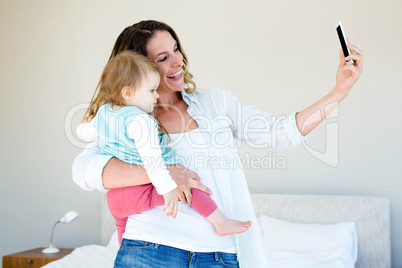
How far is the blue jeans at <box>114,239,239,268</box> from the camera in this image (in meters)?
1.32

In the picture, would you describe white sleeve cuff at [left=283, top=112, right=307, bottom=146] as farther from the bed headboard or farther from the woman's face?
A: the bed headboard

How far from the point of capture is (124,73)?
1.46 meters

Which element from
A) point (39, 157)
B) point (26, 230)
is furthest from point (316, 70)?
point (26, 230)

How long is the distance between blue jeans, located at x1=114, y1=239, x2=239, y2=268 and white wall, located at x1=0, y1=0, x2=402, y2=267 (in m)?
2.06

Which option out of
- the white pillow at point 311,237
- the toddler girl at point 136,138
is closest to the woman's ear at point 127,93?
the toddler girl at point 136,138

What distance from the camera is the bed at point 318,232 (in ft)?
9.48

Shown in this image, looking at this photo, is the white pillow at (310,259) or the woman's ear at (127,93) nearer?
the woman's ear at (127,93)

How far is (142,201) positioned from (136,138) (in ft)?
0.60

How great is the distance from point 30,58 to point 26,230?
55.3 inches

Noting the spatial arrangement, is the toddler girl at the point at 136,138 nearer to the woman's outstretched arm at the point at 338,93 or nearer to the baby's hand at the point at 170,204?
the baby's hand at the point at 170,204

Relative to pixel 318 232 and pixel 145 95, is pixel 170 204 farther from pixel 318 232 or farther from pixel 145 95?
pixel 318 232

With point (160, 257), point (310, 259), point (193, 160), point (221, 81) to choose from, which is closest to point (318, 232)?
point (310, 259)

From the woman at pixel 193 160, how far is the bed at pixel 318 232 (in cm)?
138

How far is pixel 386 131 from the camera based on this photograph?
314 centimetres
